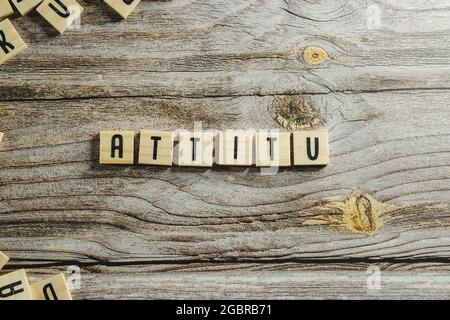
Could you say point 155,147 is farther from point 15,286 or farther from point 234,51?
point 15,286

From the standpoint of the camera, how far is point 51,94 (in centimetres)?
→ 106

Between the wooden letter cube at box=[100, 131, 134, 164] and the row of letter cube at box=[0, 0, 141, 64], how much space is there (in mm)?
243

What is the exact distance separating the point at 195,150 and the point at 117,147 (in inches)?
6.2

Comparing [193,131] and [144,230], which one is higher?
[193,131]

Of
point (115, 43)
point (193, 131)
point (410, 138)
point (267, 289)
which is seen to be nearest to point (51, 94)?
point (115, 43)

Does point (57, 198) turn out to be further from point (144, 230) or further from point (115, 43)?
point (115, 43)

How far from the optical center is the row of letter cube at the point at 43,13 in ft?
3.41

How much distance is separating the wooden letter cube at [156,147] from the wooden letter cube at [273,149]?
0.18 meters

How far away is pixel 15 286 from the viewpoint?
1005 mm

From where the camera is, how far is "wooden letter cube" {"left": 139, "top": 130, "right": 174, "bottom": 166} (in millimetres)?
1022

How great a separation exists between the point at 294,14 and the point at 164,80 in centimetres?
30

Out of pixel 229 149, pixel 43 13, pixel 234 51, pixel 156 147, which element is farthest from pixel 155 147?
pixel 43 13

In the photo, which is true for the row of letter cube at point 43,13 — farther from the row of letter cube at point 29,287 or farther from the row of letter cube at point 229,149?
the row of letter cube at point 29,287

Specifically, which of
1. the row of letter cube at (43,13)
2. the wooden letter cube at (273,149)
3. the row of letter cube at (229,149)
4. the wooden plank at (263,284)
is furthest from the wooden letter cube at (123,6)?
the wooden plank at (263,284)
